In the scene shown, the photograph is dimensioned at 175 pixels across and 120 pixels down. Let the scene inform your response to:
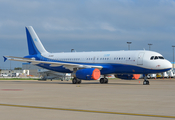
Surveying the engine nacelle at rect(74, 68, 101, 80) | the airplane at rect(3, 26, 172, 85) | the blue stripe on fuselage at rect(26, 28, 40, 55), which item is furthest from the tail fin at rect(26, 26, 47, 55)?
the engine nacelle at rect(74, 68, 101, 80)

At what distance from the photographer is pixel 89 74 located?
122ft

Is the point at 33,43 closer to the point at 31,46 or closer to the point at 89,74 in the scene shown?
the point at 31,46

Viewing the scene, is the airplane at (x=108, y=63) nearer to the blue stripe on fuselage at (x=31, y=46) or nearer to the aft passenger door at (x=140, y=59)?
the aft passenger door at (x=140, y=59)

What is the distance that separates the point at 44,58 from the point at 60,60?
3.64 m

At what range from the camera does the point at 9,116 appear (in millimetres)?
10352

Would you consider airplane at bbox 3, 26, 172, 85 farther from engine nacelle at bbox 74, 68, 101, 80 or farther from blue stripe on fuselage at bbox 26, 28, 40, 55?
blue stripe on fuselage at bbox 26, 28, 40, 55

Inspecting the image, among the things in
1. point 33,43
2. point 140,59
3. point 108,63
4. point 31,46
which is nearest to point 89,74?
point 108,63

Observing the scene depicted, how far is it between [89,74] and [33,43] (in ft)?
54.4

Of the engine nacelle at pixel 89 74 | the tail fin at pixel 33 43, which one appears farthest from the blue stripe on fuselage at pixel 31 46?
the engine nacelle at pixel 89 74

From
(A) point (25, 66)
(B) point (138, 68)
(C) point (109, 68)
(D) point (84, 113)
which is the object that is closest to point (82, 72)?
(C) point (109, 68)

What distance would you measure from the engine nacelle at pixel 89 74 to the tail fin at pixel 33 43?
Answer: 13541mm

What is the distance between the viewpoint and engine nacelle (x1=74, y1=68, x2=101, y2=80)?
37.2 meters

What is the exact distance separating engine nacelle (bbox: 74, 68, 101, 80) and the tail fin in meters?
13.5

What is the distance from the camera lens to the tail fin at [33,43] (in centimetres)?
4950
